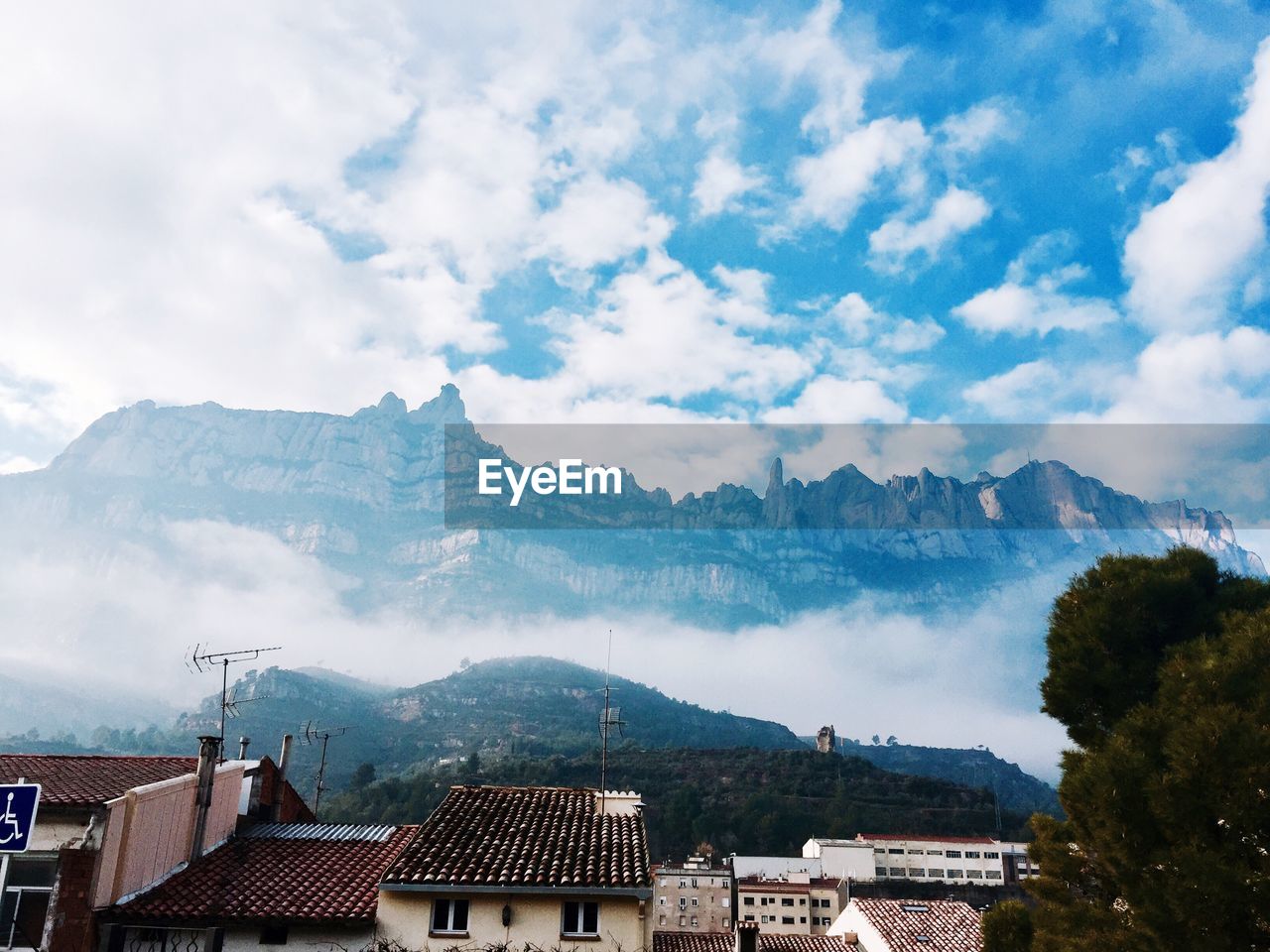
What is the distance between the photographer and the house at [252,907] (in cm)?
1609

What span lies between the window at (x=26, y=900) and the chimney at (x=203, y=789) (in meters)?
3.05

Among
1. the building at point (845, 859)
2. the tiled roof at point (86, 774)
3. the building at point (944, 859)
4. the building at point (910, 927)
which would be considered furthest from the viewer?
the building at point (944, 859)

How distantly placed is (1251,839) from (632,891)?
31.7ft

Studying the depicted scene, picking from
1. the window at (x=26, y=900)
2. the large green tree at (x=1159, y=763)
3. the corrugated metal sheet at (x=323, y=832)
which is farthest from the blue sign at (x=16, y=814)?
the large green tree at (x=1159, y=763)

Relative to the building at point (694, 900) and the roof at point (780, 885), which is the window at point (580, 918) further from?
the roof at point (780, 885)

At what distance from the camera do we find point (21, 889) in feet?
51.9

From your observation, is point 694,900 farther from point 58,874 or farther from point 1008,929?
point 58,874

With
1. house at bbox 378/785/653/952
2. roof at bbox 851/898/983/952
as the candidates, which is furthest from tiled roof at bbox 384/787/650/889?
roof at bbox 851/898/983/952

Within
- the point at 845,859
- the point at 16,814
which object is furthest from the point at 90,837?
the point at 845,859

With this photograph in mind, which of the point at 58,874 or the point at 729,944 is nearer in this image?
the point at 58,874

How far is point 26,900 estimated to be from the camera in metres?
15.8

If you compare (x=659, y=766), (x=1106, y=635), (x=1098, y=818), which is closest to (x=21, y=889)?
(x=1098, y=818)

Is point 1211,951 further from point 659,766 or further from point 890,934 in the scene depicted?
point 659,766

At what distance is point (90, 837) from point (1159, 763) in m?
17.0
